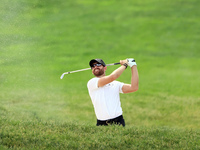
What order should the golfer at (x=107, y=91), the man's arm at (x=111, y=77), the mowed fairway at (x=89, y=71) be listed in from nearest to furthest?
the man's arm at (x=111, y=77), the golfer at (x=107, y=91), the mowed fairway at (x=89, y=71)

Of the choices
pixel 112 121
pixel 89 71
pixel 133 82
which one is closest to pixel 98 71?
pixel 133 82

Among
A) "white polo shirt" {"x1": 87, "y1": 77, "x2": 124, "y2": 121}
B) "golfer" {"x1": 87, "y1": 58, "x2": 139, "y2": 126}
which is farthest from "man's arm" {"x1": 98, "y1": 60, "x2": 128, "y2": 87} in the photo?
"white polo shirt" {"x1": 87, "y1": 77, "x2": 124, "y2": 121}

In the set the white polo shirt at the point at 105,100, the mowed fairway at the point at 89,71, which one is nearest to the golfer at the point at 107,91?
the white polo shirt at the point at 105,100

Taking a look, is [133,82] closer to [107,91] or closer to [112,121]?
[107,91]

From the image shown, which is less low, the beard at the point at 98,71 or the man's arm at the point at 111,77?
the beard at the point at 98,71

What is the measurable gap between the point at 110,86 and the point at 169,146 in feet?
5.05

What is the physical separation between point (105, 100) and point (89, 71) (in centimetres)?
1099

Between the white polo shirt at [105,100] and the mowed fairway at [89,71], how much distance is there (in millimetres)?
316

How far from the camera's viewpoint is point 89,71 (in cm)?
1936

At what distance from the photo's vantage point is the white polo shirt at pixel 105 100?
8.41 metres

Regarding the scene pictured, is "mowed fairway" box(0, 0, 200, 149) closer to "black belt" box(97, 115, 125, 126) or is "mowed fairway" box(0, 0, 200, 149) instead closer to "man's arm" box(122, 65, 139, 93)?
"black belt" box(97, 115, 125, 126)

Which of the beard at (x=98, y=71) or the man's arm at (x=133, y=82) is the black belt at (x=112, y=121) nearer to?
the man's arm at (x=133, y=82)

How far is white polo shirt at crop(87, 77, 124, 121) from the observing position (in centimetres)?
841

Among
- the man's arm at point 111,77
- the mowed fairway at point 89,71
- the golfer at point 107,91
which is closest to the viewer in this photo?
the man's arm at point 111,77
